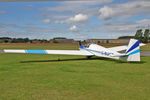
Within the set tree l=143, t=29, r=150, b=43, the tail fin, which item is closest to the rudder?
the tail fin

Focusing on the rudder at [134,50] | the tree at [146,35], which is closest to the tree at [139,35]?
the tree at [146,35]

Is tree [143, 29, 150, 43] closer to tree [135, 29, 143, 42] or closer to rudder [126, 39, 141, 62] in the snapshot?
tree [135, 29, 143, 42]

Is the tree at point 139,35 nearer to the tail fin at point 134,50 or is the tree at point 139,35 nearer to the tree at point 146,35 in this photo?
the tree at point 146,35

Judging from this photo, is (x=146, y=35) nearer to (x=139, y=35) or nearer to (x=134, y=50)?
(x=139, y=35)

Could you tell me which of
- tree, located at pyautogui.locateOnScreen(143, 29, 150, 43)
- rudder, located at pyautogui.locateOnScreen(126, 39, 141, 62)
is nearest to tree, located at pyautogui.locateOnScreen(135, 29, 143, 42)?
tree, located at pyautogui.locateOnScreen(143, 29, 150, 43)

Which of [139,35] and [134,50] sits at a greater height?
[139,35]

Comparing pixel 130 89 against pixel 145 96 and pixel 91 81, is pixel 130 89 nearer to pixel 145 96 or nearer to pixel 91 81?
pixel 145 96

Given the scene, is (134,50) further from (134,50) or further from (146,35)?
(146,35)

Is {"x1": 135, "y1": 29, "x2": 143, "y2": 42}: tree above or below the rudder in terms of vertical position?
above

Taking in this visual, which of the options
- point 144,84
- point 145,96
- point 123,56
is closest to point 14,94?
point 145,96

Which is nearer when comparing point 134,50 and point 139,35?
point 134,50

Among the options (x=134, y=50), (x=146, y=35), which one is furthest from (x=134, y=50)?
(x=146, y=35)

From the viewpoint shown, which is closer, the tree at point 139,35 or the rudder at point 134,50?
the rudder at point 134,50

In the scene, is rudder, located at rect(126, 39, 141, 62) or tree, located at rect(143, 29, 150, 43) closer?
rudder, located at rect(126, 39, 141, 62)
